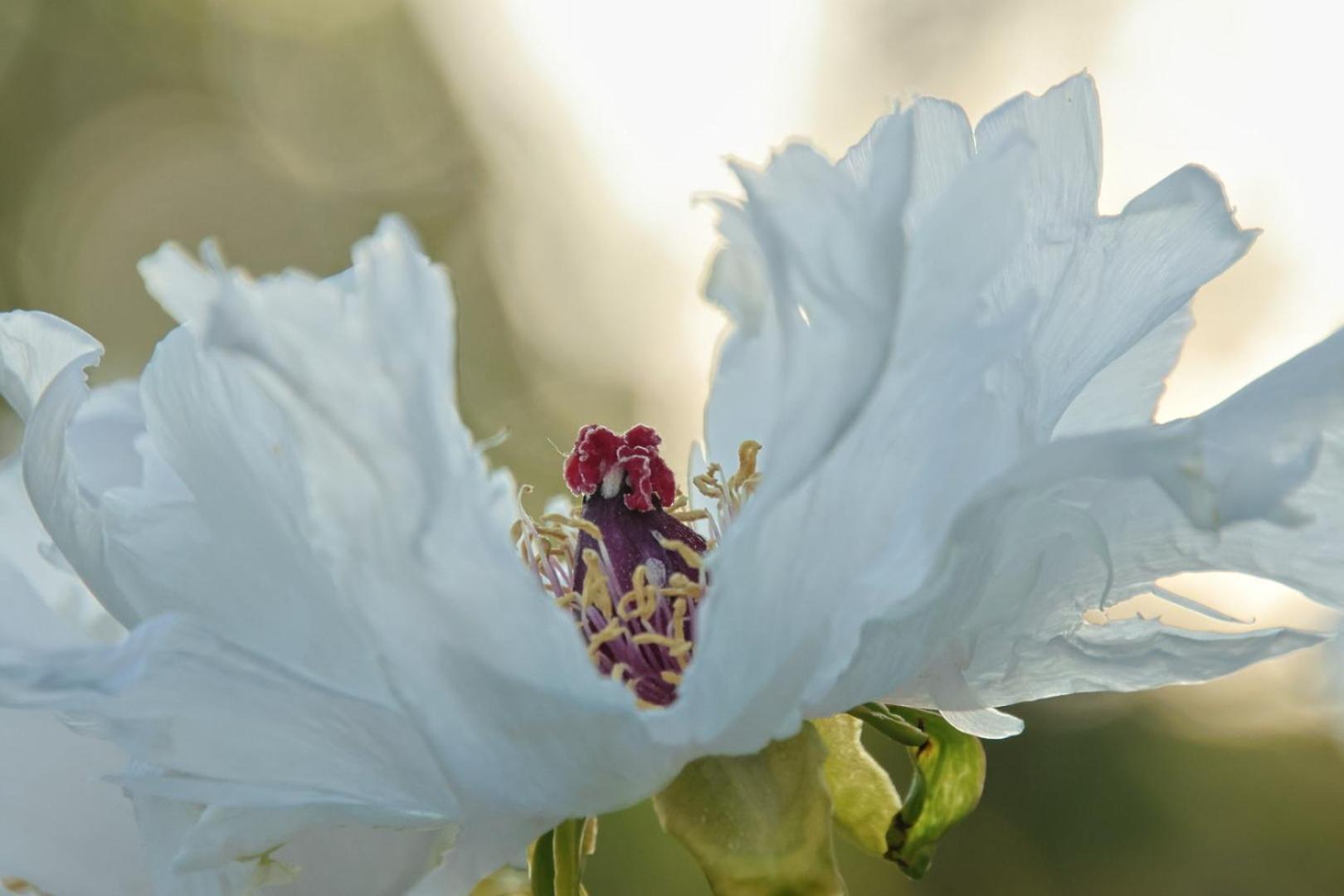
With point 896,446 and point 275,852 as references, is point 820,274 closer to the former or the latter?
point 896,446

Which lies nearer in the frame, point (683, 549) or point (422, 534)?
point (422, 534)

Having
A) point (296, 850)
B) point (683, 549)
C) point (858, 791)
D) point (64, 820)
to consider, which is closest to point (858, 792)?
point (858, 791)

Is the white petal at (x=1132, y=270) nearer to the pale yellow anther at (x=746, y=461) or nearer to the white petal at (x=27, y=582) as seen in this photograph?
the pale yellow anther at (x=746, y=461)

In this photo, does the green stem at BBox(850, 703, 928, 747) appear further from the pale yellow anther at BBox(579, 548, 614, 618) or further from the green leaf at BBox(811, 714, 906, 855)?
the pale yellow anther at BBox(579, 548, 614, 618)

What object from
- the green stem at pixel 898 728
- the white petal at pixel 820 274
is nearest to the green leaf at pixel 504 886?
the green stem at pixel 898 728

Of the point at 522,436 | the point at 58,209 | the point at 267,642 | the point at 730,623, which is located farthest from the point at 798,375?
the point at 58,209

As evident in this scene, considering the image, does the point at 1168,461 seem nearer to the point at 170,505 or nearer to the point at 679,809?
the point at 679,809

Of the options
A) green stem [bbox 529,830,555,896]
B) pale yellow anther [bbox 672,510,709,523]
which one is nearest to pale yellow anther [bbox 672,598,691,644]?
pale yellow anther [bbox 672,510,709,523]
